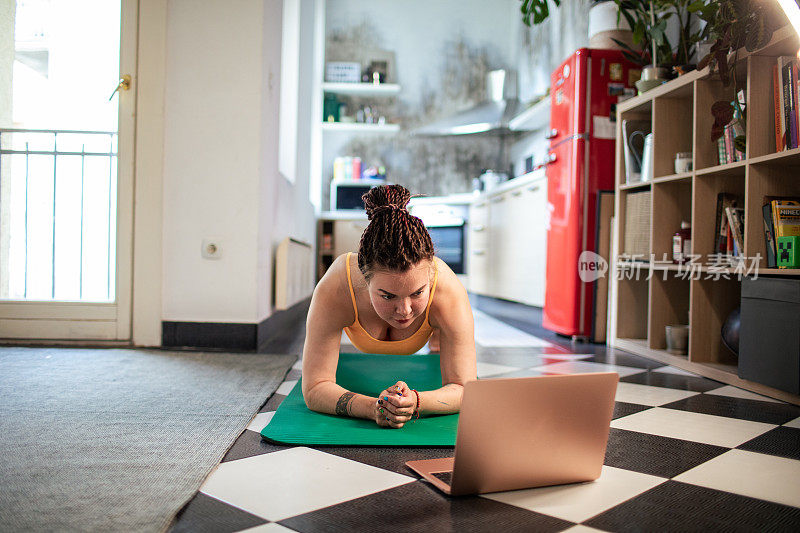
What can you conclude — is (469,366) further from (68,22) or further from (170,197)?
(68,22)

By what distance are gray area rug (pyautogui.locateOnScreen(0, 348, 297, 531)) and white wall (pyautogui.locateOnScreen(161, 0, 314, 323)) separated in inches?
14.2

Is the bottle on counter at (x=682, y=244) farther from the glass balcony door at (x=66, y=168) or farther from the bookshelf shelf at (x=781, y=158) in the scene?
the glass balcony door at (x=66, y=168)

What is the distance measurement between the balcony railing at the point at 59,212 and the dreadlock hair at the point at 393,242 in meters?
1.81

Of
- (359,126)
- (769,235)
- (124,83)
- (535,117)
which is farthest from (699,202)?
(359,126)

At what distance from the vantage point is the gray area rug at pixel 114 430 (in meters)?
0.82

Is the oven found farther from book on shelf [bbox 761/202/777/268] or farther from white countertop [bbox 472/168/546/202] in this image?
book on shelf [bbox 761/202/777/268]

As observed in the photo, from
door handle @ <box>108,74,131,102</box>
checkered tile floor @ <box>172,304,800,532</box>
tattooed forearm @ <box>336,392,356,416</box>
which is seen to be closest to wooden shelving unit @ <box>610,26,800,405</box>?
checkered tile floor @ <box>172,304,800,532</box>

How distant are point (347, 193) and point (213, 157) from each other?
312 centimetres

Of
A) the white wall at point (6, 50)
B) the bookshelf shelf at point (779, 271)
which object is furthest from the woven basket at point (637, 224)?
the white wall at point (6, 50)

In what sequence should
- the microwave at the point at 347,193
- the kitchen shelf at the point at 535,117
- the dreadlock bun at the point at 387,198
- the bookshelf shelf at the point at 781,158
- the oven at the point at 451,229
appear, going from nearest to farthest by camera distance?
1. the dreadlock bun at the point at 387,198
2. the bookshelf shelf at the point at 781,158
3. the kitchen shelf at the point at 535,117
4. the oven at the point at 451,229
5. the microwave at the point at 347,193

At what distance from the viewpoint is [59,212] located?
2541 mm

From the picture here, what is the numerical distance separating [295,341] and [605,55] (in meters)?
2.11

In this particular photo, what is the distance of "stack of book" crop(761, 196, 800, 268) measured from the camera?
5.58 ft

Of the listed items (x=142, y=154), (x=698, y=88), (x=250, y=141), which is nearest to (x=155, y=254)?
(x=142, y=154)
